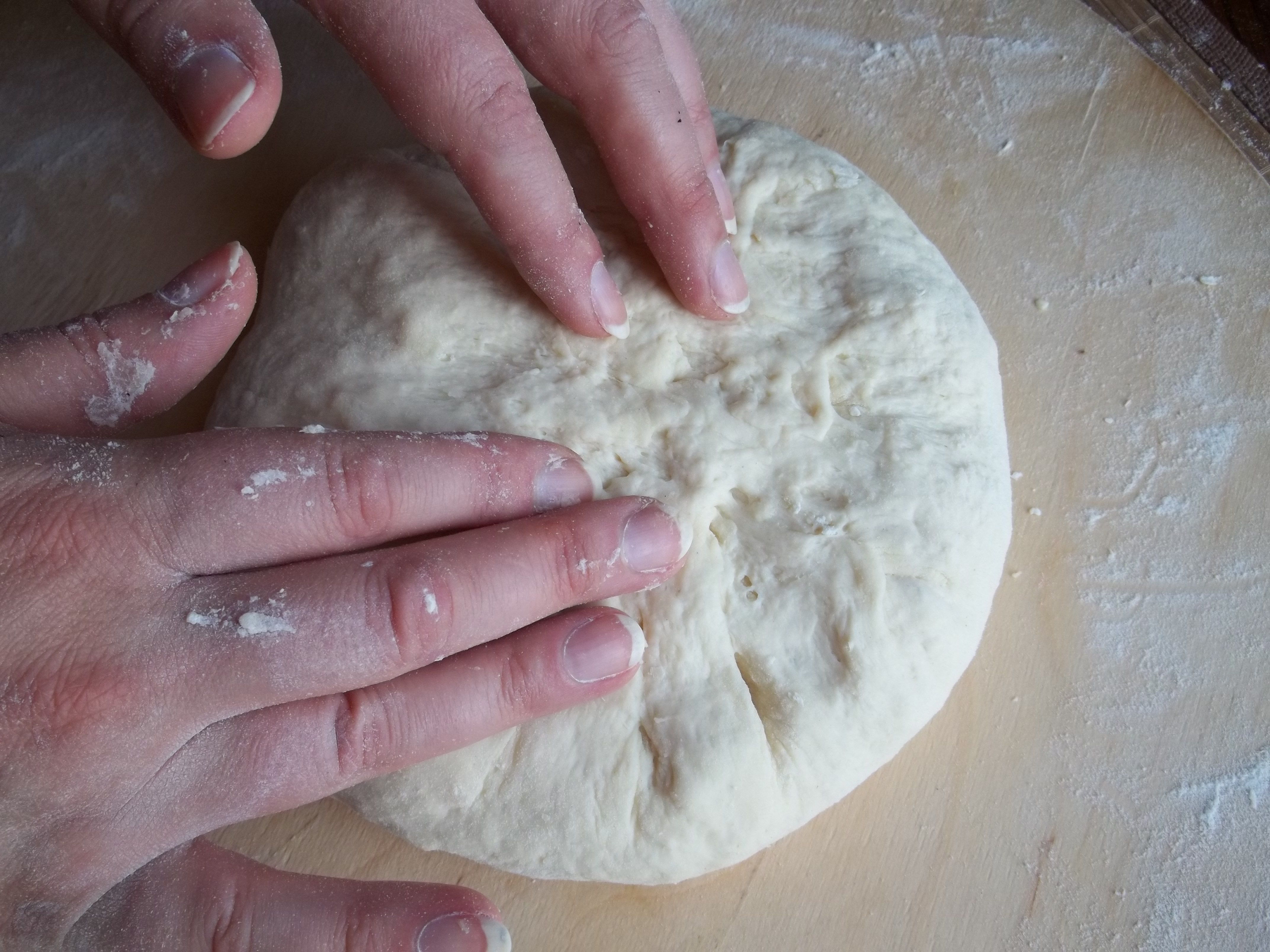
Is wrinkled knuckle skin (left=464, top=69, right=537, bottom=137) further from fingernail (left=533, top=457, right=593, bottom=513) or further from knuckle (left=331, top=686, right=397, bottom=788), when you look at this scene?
knuckle (left=331, top=686, right=397, bottom=788)

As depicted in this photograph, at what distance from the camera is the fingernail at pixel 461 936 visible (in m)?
1.10

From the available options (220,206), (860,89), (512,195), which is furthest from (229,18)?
(860,89)

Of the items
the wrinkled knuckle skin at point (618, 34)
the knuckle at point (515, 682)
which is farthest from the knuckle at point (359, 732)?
the wrinkled knuckle skin at point (618, 34)

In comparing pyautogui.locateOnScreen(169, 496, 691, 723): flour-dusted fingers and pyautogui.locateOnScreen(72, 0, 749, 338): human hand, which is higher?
pyautogui.locateOnScreen(72, 0, 749, 338): human hand

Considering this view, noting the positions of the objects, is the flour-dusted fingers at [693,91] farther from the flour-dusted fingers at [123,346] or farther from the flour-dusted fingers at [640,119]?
the flour-dusted fingers at [123,346]

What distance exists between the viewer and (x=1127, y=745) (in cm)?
161

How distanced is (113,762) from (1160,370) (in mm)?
1845

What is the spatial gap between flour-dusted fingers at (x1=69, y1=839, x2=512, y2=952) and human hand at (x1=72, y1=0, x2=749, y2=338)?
0.82 metres

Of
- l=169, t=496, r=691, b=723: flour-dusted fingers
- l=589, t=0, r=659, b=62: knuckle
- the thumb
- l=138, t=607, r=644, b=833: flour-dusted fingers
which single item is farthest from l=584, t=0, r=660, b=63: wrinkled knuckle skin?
l=138, t=607, r=644, b=833: flour-dusted fingers

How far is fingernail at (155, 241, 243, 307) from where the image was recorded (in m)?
1.33

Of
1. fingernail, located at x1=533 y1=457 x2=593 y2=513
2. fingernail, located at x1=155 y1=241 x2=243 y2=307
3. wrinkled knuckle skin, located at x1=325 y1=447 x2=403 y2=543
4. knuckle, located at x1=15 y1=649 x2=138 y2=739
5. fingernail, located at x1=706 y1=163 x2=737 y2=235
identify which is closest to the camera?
knuckle, located at x1=15 y1=649 x2=138 y2=739

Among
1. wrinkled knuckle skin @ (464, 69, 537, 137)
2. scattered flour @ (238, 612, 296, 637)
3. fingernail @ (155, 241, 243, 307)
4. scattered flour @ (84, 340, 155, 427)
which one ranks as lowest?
scattered flour @ (238, 612, 296, 637)

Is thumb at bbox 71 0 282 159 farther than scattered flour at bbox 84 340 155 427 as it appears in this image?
No

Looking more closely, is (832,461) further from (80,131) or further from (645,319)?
(80,131)
